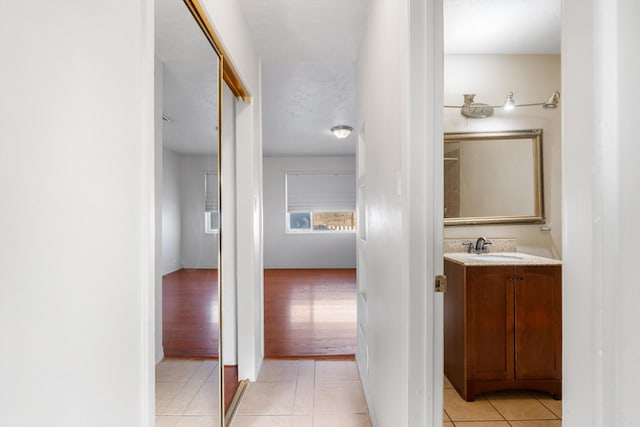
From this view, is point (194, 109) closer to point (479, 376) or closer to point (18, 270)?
point (18, 270)

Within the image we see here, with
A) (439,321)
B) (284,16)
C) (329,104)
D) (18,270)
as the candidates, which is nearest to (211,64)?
(284,16)

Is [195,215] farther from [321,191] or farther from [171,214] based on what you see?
[321,191]

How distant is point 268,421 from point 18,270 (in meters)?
1.95

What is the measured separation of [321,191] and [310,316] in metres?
4.15

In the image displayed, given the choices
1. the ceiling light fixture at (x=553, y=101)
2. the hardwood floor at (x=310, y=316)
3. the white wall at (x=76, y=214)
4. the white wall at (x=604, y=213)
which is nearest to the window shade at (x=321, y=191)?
the hardwood floor at (x=310, y=316)

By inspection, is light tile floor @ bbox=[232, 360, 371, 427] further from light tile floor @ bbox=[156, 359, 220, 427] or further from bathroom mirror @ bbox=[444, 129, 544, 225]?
bathroom mirror @ bbox=[444, 129, 544, 225]

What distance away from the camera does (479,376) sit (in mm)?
2324

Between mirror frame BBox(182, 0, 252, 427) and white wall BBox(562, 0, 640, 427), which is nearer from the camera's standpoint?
white wall BBox(562, 0, 640, 427)

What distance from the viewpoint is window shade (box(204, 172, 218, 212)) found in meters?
1.73

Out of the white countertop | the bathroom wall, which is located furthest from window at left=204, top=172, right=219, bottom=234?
the bathroom wall

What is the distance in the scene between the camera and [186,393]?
141 centimetres

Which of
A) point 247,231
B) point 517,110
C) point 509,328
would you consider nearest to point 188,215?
point 247,231

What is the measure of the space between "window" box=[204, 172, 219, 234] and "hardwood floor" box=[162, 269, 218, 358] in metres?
0.23

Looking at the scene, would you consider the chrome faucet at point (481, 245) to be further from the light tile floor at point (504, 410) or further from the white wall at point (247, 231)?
the white wall at point (247, 231)
